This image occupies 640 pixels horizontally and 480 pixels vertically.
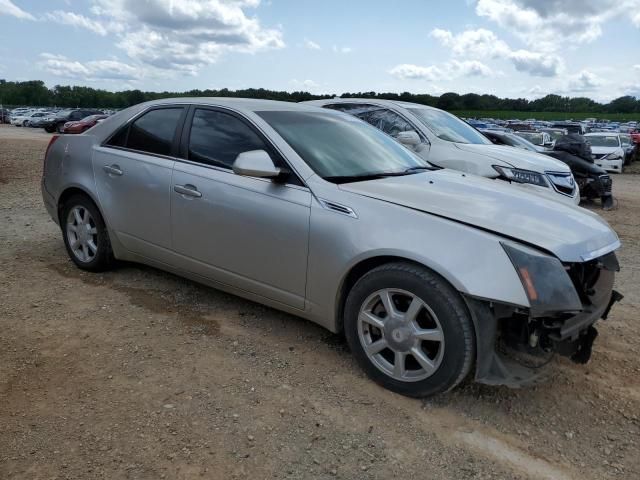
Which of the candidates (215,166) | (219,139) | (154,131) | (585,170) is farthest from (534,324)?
(585,170)

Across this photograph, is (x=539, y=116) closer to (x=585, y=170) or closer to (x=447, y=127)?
(x=585, y=170)

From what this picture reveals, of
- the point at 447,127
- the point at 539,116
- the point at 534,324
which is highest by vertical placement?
the point at 539,116

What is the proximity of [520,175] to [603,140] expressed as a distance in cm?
1517

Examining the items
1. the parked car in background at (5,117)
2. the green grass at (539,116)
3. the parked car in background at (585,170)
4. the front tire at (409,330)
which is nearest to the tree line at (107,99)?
the green grass at (539,116)

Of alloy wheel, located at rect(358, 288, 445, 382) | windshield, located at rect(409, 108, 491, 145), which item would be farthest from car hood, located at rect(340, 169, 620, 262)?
windshield, located at rect(409, 108, 491, 145)

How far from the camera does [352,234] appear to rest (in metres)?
3.01

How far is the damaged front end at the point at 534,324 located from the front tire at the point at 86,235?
325 centimetres

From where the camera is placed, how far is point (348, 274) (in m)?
3.09

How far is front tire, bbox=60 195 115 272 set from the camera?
455 centimetres

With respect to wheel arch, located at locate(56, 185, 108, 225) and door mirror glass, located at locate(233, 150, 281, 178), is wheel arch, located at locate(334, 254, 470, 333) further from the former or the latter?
wheel arch, located at locate(56, 185, 108, 225)

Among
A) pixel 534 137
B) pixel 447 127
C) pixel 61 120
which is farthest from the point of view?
pixel 61 120

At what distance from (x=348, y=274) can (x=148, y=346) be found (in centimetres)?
143

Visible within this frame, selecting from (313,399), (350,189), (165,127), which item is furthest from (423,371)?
(165,127)

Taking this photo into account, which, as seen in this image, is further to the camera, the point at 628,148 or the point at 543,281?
the point at 628,148
